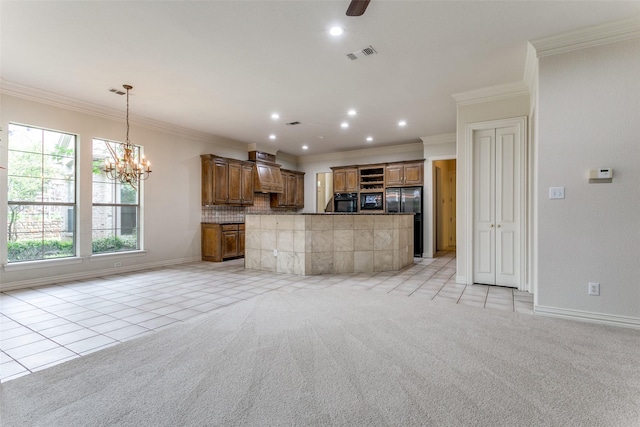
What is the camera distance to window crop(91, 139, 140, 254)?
5516 mm

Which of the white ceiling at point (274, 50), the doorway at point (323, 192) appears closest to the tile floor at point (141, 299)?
the white ceiling at point (274, 50)

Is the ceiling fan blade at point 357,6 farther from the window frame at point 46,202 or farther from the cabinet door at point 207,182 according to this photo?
the cabinet door at point 207,182

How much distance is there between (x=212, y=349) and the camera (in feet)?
8.11

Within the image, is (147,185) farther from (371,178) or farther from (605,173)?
(605,173)

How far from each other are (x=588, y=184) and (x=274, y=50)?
361 cm

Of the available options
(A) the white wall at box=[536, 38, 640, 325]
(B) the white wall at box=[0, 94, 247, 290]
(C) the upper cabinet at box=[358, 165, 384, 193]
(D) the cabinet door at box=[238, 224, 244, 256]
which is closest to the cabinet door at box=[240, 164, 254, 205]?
→ (B) the white wall at box=[0, 94, 247, 290]

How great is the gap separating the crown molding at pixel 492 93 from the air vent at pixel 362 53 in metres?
1.93

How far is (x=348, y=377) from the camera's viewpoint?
2.05 metres

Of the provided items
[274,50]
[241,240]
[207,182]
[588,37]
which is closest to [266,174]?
[207,182]

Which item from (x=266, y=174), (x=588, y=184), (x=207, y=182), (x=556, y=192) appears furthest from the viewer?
(x=266, y=174)

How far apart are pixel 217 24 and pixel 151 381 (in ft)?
10.2

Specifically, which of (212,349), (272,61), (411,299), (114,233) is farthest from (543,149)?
(114,233)

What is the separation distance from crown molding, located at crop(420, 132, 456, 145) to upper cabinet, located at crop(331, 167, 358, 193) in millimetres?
2057

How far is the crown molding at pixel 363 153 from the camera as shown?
8.34m
